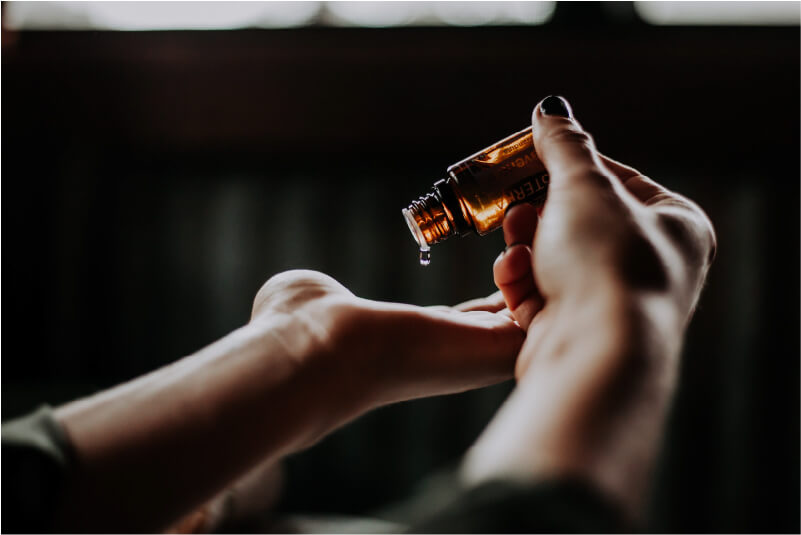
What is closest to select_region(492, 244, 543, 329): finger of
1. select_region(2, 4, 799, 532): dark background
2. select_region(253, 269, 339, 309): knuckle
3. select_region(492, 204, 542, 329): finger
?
select_region(492, 204, 542, 329): finger

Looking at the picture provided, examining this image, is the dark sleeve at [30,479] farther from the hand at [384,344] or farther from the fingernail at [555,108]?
the fingernail at [555,108]

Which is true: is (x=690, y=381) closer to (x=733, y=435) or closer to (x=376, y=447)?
(x=733, y=435)

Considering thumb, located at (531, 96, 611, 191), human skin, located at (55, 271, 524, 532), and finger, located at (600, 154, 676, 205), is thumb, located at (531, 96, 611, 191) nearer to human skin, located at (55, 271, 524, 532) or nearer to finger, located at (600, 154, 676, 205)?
finger, located at (600, 154, 676, 205)

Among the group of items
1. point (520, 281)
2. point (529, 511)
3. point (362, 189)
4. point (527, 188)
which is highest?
point (362, 189)

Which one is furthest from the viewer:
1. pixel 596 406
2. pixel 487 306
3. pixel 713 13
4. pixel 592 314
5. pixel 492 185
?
pixel 713 13

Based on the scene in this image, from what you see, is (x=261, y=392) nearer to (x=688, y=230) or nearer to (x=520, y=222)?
(x=520, y=222)

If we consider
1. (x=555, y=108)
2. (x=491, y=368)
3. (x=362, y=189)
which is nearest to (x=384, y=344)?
(x=491, y=368)

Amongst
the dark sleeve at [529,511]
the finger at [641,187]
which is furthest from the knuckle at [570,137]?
the dark sleeve at [529,511]
